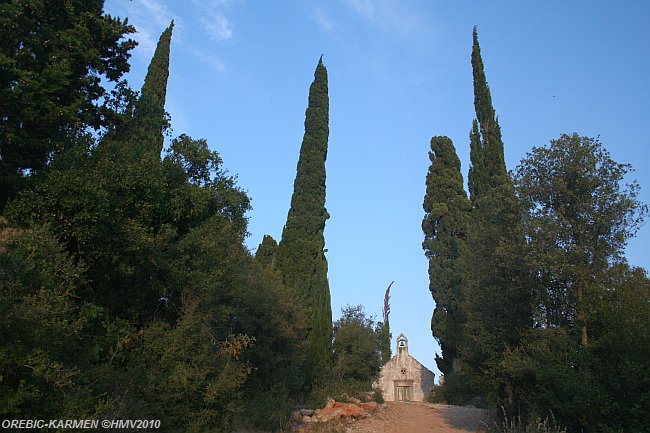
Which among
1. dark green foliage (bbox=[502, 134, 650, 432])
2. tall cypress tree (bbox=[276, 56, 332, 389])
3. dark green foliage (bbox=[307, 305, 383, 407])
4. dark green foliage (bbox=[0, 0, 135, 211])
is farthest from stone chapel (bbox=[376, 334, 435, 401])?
dark green foliage (bbox=[0, 0, 135, 211])

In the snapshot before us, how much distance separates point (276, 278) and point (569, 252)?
1579cm

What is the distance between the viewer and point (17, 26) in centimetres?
1234

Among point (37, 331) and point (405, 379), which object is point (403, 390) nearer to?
point (405, 379)

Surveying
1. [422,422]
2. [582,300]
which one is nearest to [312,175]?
[422,422]

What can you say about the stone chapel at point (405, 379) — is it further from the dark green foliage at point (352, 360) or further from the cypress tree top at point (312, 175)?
the cypress tree top at point (312, 175)

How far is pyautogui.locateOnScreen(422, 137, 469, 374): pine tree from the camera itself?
36.7 metres

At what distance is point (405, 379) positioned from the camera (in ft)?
155

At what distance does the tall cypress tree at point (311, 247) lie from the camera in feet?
101

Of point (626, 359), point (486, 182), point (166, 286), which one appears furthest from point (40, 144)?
point (486, 182)

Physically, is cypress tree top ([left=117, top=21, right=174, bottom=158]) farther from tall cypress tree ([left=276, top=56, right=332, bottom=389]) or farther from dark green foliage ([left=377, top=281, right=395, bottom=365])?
dark green foliage ([left=377, top=281, right=395, bottom=365])

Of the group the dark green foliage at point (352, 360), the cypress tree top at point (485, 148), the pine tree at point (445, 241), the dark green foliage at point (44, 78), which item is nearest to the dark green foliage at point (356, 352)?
the dark green foliage at point (352, 360)

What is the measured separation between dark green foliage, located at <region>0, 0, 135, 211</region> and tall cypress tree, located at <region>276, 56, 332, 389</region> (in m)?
17.4

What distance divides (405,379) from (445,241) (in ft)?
49.7

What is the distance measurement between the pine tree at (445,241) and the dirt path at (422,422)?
8.87 m
